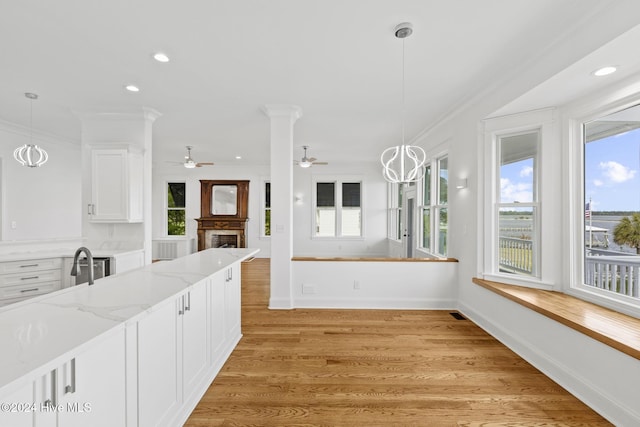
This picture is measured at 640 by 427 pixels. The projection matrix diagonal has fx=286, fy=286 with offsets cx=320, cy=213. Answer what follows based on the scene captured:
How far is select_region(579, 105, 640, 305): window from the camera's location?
2268 mm

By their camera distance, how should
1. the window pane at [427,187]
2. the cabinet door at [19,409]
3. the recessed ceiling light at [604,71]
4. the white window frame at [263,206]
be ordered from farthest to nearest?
1. the white window frame at [263,206]
2. the window pane at [427,187]
3. the recessed ceiling light at [604,71]
4. the cabinet door at [19,409]

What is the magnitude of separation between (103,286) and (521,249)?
12.4 feet

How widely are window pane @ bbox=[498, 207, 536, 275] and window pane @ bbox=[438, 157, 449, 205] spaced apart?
123 cm

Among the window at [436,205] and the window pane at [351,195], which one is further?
the window pane at [351,195]

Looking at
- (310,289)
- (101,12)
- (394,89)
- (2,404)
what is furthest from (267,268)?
(2,404)

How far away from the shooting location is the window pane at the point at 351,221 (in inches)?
330

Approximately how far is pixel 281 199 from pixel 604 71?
3.29m

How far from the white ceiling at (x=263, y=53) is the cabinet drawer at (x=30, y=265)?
198 centimetres

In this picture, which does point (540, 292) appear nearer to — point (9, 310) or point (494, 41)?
point (494, 41)

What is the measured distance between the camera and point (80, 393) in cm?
106

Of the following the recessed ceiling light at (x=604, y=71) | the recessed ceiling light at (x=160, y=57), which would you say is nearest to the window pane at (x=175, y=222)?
the recessed ceiling light at (x=160, y=57)

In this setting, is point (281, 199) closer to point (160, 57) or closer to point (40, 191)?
point (160, 57)

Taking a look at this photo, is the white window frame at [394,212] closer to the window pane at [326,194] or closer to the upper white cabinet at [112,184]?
the window pane at [326,194]

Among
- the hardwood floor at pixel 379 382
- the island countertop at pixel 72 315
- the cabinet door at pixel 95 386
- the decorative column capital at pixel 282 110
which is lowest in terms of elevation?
the hardwood floor at pixel 379 382
